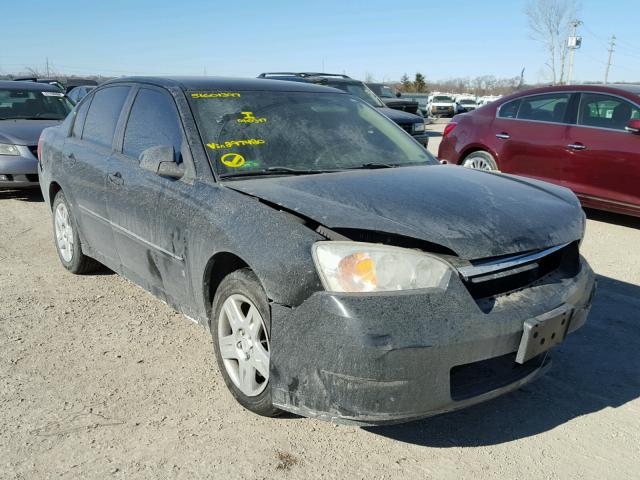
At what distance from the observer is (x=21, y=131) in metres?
8.79

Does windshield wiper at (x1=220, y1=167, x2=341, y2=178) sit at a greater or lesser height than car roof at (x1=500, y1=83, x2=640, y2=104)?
lesser

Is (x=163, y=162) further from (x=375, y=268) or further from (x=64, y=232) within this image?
(x=64, y=232)

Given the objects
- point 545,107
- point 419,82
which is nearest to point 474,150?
point 545,107

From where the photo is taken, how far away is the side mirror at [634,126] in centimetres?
641

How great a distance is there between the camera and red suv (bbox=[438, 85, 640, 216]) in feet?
21.7

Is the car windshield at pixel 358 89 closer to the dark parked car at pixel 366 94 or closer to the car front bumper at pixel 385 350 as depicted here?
the dark parked car at pixel 366 94

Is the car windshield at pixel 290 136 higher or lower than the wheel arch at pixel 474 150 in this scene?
higher

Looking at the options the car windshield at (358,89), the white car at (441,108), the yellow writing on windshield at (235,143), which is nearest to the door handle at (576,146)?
the yellow writing on windshield at (235,143)

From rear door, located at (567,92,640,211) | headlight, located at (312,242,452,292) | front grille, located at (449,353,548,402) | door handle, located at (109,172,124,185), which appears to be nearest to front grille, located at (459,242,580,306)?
headlight, located at (312,242,452,292)

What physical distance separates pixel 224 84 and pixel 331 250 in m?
1.87

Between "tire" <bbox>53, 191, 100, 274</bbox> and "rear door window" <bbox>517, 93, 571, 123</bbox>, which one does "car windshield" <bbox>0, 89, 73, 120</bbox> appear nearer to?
"tire" <bbox>53, 191, 100, 274</bbox>

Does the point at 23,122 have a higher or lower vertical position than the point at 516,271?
lower

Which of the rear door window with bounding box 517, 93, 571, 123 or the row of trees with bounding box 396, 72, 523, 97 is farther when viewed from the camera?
the row of trees with bounding box 396, 72, 523, 97

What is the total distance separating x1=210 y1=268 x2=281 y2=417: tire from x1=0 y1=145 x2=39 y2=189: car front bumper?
645 centimetres
